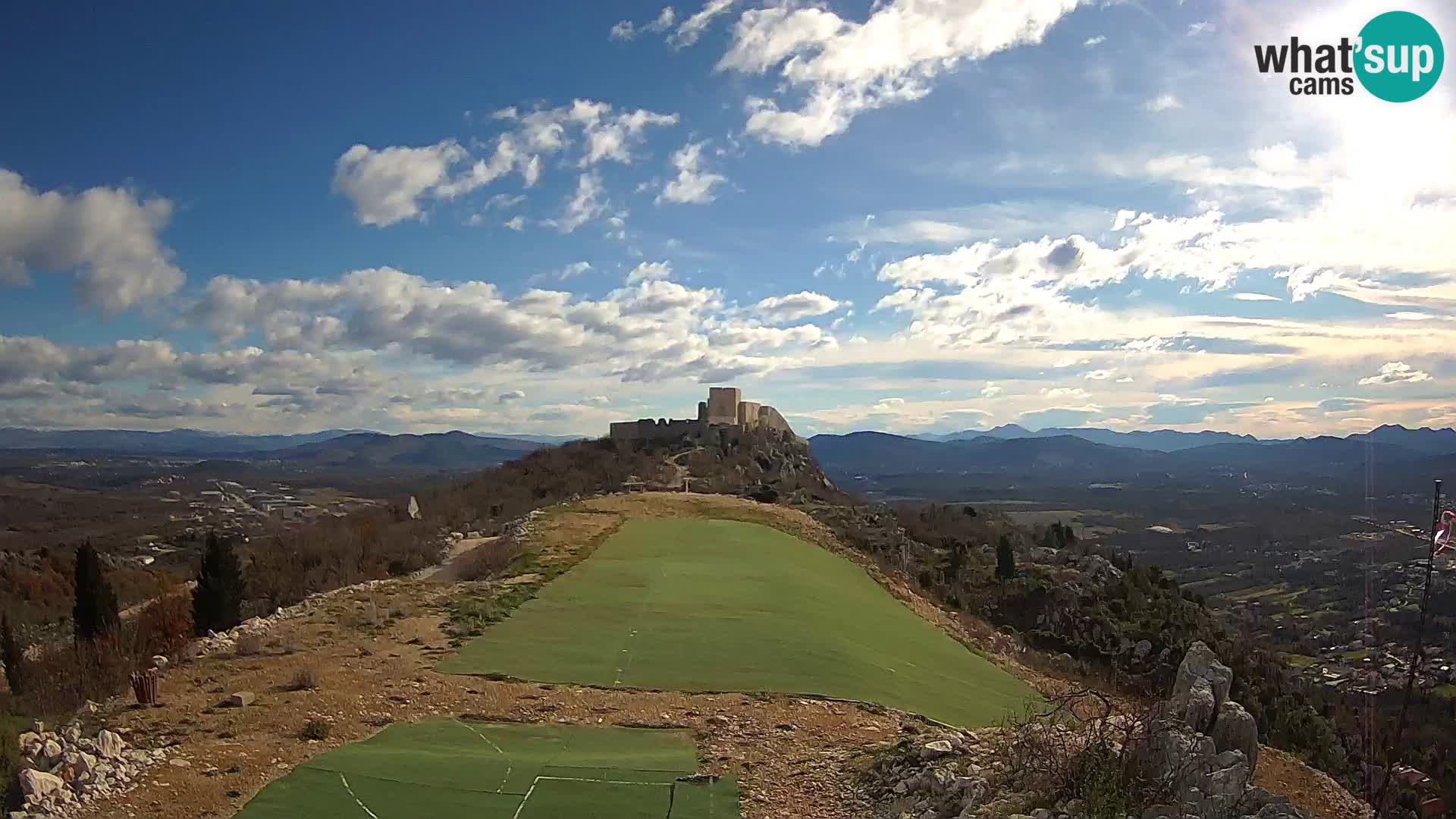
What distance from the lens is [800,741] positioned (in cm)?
1003

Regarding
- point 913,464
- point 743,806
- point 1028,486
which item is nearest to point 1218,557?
point 743,806

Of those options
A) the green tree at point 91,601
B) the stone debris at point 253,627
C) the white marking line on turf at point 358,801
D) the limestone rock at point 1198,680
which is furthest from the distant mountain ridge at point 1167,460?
the green tree at point 91,601

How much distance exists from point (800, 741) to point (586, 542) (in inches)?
645

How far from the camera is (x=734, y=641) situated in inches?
579

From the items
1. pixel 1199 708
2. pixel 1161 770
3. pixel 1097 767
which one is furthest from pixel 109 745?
pixel 1199 708

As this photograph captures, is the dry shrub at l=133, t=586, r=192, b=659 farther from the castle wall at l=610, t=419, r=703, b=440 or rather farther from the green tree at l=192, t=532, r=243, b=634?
the castle wall at l=610, t=419, r=703, b=440

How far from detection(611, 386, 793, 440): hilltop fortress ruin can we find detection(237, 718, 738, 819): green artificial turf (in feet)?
169

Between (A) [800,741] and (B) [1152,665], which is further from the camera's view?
(B) [1152,665]

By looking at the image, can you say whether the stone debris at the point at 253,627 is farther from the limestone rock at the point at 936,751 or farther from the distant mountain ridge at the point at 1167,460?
the distant mountain ridge at the point at 1167,460

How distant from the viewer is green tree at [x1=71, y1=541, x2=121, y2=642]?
18.7 metres

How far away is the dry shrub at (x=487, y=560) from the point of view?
2133 centimetres

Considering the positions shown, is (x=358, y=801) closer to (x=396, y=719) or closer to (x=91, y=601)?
(x=396, y=719)

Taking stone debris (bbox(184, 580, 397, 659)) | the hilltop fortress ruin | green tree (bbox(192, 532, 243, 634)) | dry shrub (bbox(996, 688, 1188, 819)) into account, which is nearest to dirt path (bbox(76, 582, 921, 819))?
stone debris (bbox(184, 580, 397, 659))

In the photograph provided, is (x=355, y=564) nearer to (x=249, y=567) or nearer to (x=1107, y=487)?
(x=249, y=567)
